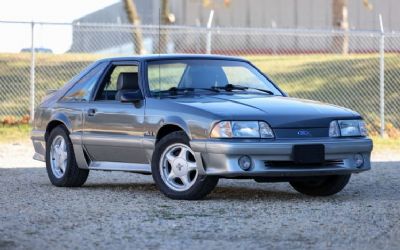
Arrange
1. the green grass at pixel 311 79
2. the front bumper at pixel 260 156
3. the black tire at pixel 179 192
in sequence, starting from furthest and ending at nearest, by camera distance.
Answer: the green grass at pixel 311 79
the black tire at pixel 179 192
the front bumper at pixel 260 156

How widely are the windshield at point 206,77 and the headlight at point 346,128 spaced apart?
119 cm

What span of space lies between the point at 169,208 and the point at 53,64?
17564 millimetres

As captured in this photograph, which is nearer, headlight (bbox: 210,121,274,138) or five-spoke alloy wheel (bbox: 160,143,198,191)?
headlight (bbox: 210,121,274,138)

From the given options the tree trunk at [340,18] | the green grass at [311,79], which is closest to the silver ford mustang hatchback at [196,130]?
the green grass at [311,79]

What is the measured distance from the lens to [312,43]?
37062 mm

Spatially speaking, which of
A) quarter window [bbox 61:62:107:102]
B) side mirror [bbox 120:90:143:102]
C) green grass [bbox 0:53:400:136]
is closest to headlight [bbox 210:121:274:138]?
side mirror [bbox 120:90:143:102]

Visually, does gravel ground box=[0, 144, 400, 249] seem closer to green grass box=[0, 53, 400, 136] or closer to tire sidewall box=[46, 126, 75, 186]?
tire sidewall box=[46, 126, 75, 186]

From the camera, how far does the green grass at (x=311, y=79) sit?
77.3 feet

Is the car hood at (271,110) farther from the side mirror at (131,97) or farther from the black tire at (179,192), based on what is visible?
the side mirror at (131,97)

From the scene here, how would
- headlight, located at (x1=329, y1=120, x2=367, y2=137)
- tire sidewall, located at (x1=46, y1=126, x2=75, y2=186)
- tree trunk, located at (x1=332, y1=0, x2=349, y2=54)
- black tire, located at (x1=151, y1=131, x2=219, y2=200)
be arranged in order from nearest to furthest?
black tire, located at (x1=151, y1=131, x2=219, y2=200), headlight, located at (x1=329, y1=120, x2=367, y2=137), tire sidewall, located at (x1=46, y1=126, x2=75, y2=186), tree trunk, located at (x1=332, y1=0, x2=349, y2=54)

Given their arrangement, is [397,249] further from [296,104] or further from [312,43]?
[312,43]

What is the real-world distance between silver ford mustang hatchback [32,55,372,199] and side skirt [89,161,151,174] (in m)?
0.01

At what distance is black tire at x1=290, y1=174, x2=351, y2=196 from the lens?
11.0 m

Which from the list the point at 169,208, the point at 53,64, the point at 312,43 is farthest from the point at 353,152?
the point at 312,43
